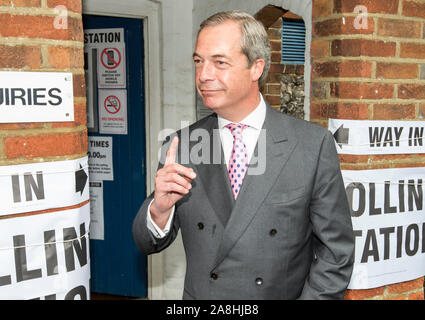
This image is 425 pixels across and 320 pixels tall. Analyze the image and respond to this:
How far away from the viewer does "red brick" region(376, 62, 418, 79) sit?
2.60m

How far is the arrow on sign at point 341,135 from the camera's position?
2.58 m

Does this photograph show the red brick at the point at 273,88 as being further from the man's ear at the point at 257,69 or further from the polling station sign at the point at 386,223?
the man's ear at the point at 257,69

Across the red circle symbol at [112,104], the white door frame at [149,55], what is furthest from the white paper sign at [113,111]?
the white door frame at [149,55]

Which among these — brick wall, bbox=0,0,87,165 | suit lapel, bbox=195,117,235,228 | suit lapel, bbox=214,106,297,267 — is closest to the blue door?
brick wall, bbox=0,0,87,165

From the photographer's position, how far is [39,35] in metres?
1.90

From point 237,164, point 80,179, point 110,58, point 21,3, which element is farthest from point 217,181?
point 110,58

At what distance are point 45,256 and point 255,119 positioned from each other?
1.11m

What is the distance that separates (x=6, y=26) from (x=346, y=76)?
5.78 feet

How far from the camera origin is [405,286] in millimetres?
2799

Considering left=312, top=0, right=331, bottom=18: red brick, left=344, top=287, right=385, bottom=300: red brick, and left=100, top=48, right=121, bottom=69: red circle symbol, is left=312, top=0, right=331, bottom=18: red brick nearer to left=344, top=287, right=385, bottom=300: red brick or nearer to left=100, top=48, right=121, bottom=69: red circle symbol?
left=344, top=287, right=385, bottom=300: red brick

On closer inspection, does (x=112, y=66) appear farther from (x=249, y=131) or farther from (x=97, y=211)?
(x=249, y=131)

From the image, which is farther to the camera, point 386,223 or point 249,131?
point 386,223

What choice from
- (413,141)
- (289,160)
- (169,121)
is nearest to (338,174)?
(289,160)
